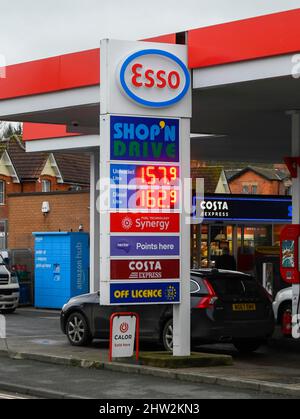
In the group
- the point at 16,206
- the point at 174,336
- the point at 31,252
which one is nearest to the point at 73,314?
the point at 174,336

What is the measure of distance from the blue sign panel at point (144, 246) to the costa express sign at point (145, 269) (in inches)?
4.9

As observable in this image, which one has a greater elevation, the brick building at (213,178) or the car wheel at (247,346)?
the brick building at (213,178)

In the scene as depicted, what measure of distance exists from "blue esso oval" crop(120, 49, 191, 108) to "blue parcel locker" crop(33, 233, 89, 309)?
14.5 metres

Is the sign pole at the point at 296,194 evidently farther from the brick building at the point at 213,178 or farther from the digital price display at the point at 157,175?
the brick building at the point at 213,178

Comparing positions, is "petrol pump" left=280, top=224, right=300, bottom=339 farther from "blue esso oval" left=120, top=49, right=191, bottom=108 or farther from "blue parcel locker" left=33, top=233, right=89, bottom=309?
"blue parcel locker" left=33, top=233, right=89, bottom=309

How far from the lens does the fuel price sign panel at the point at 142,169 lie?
50.8 feet

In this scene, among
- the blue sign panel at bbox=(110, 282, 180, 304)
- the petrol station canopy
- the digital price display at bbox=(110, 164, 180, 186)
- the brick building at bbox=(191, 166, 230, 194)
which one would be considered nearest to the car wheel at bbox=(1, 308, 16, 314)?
the petrol station canopy

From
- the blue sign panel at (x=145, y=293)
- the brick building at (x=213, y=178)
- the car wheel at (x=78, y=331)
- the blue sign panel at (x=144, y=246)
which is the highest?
the brick building at (x=213, y=178)

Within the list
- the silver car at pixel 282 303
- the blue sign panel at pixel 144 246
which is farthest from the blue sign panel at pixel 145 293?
Answer: the silver car at pixel 282 303

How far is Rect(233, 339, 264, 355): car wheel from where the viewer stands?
18.3 metres

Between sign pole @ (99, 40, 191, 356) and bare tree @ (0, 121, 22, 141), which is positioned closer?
sign pole @ (99, 40, 191, 356)

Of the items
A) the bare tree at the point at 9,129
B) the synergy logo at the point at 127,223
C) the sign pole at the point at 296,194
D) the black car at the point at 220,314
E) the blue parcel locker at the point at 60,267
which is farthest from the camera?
the bare tree at the point at 9,129

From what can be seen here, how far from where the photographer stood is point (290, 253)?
17953 mm
